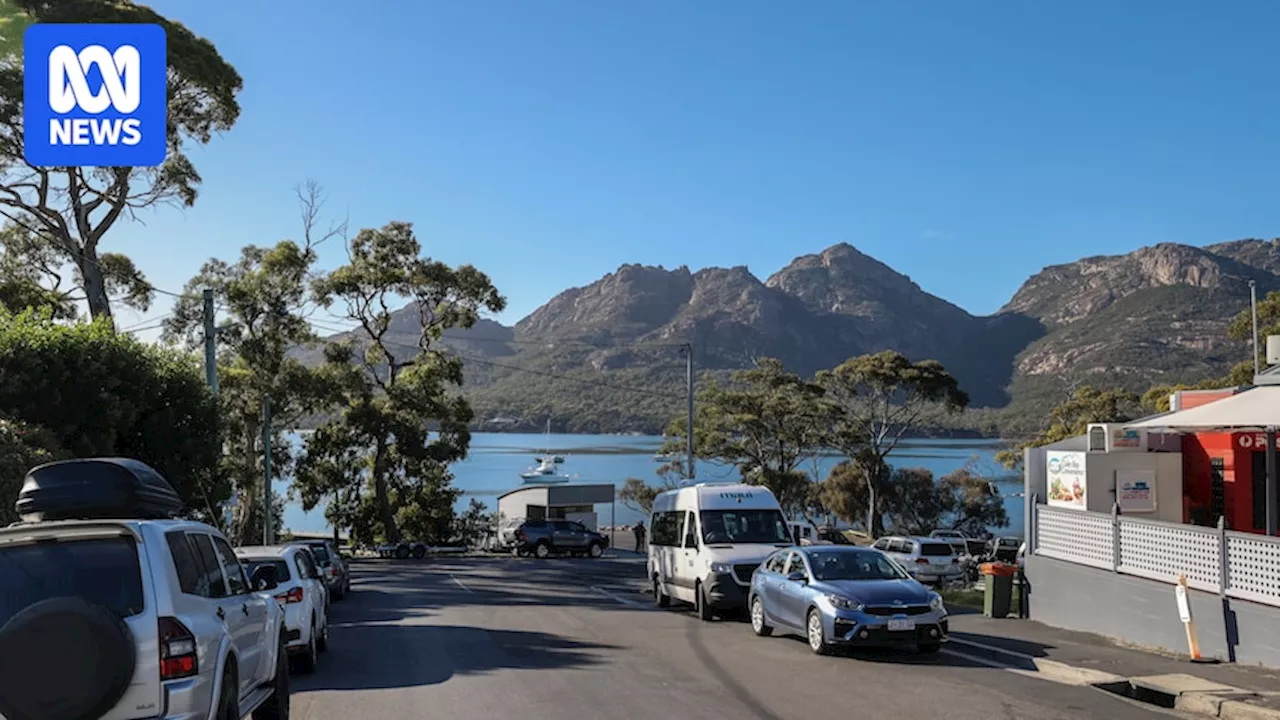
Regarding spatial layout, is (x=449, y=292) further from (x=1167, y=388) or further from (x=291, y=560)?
(x=291, y=560)

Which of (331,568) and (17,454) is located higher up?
(17,454)

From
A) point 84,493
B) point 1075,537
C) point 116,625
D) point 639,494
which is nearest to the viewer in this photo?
point 116,625

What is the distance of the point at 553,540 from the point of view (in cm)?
5281

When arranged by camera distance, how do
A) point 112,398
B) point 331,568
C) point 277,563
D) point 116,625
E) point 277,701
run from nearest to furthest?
1. point 116,625
2. point 277,701
3. point 277,563
4. point 112,398
5. point 331,568

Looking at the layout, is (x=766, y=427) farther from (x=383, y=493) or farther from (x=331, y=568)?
(x=331, y=568)

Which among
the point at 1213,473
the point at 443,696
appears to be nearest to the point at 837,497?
the point at 1213,473

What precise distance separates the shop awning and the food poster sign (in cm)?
149

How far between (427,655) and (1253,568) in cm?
1031

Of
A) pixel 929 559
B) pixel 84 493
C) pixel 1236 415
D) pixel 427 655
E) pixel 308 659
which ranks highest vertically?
pixel 1236 415

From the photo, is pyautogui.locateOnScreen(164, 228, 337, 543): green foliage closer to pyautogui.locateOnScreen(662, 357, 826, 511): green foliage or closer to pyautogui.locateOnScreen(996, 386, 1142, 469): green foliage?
pyautogui.locateOnScreen(662, 357, 826, 511): green foliage

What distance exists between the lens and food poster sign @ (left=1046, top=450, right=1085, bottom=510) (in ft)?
58.3

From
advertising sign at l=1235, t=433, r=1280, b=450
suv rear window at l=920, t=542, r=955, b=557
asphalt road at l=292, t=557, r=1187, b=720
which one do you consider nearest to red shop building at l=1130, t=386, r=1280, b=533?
advertising sign at l=1235, t=433, r=1280, b=450

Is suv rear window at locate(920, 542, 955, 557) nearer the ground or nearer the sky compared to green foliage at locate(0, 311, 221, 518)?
nearer the ground

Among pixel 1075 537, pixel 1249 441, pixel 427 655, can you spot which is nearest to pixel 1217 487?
pixel 1249 441
